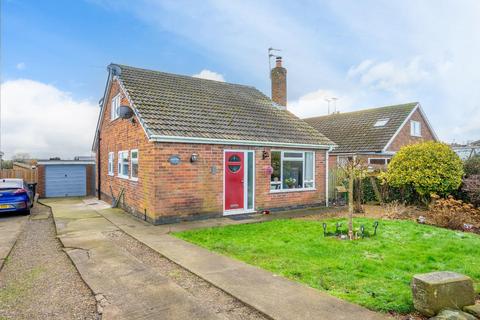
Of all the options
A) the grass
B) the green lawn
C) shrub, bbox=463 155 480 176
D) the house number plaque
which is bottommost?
the grass

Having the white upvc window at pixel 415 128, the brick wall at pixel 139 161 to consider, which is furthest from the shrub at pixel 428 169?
the white upvc window at pixel 415 128

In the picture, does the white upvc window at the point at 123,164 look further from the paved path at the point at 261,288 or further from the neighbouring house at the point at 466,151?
the neighbouring house at the point at 466,151

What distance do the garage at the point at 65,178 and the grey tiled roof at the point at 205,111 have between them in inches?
370

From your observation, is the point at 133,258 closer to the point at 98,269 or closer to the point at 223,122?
the point at 98,269

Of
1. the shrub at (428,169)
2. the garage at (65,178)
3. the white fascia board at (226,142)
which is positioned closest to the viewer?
the white fascia board at (226,142)

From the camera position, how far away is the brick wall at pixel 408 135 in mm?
19997

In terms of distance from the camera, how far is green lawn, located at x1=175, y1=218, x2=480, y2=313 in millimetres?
4641

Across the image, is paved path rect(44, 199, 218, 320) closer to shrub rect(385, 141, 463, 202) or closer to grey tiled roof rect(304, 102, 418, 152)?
shrub rect(385, 141, 463, 202)

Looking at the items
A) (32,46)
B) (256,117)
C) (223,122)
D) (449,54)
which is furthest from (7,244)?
(449,54)

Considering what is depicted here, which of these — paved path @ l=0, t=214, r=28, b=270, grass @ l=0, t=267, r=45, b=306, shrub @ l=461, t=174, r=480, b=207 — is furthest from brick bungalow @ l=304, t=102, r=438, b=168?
grass @ l=0, t=267, r=45, b=306

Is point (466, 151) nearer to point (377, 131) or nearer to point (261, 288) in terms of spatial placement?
point (377, 131)

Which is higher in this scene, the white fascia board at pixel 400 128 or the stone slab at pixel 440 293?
the white fascia board at pixel 400 128

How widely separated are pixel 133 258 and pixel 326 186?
9.66 metres

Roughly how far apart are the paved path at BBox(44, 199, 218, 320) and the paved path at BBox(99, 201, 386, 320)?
625 mm
